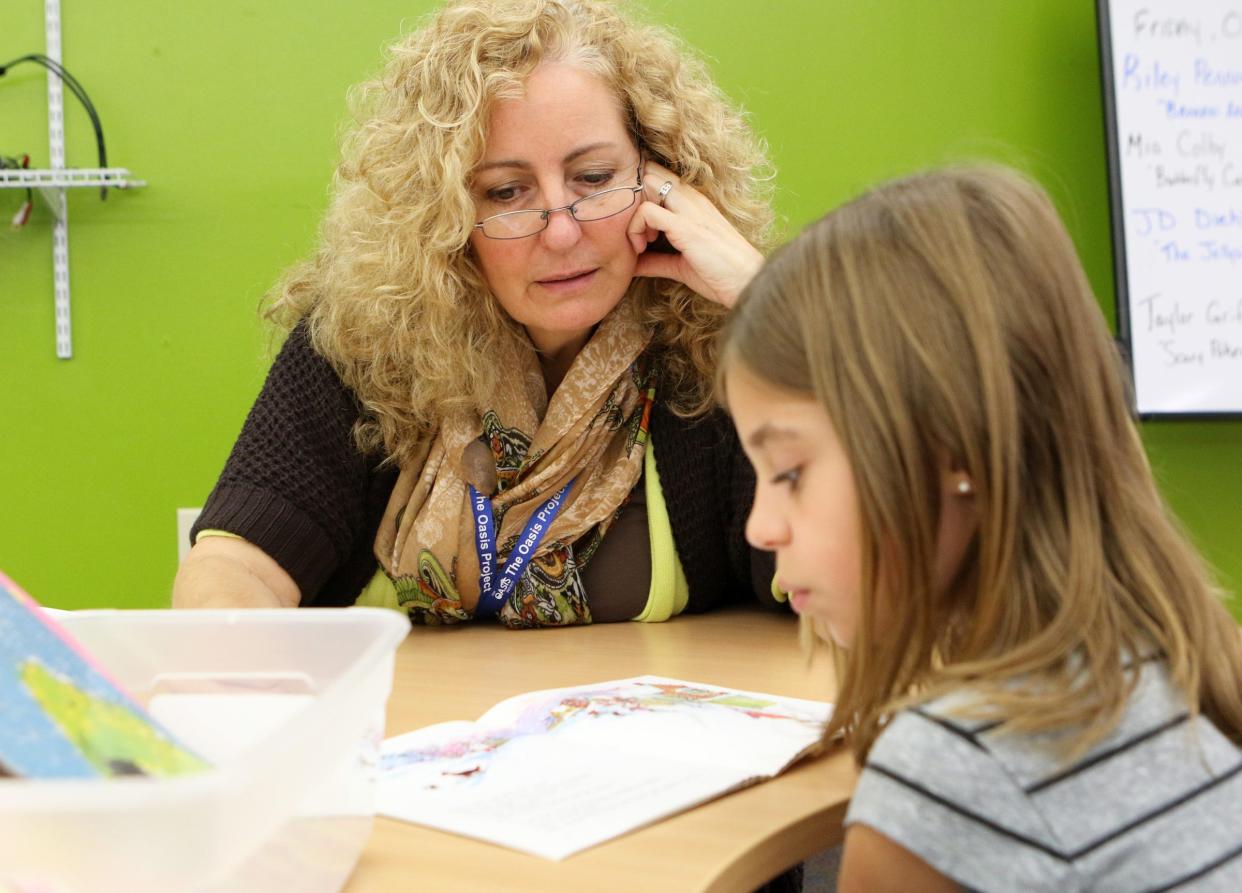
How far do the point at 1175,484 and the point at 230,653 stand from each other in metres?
1.69

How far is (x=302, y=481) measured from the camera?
141 cm

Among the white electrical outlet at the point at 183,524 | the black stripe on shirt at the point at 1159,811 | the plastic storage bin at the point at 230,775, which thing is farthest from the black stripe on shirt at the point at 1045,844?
the white electrical outlet at the point at 183,524

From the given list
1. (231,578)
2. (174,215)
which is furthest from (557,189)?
(174,215)

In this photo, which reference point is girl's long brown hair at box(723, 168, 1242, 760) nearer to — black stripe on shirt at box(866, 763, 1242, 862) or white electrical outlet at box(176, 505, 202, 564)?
black stripe on shirt at box(866, 763, 1242, 862)

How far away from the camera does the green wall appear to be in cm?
208

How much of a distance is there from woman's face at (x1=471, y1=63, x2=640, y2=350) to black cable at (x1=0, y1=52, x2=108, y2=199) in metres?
1.05

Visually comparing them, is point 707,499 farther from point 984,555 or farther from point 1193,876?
point 1193,876

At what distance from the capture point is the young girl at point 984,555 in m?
0.58

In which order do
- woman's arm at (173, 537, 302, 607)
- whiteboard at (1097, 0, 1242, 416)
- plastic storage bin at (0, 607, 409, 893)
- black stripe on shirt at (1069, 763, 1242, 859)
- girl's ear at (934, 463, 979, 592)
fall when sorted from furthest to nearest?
whiteboard at (1097, 0, 1242, 416) < woman's arm at (173, 537, 302, 607) < girl's ear at (934, 463, 979, 592) < black stripe on shirt at (1069, 763, 1242, 859) < plastic storage bin at (0, 607, 409, 893)

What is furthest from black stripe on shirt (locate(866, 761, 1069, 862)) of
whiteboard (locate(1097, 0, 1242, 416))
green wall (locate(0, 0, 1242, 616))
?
green wall (locate(0, 0, 1242, 616))

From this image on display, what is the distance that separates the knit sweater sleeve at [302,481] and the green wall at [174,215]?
68cm

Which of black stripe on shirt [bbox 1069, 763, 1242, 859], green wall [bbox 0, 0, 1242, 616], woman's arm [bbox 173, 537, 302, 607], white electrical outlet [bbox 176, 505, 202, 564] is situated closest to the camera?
black stripe on shirt [bbox 1069, 763, 1242, 859]

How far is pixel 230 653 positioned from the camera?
71 centimetres

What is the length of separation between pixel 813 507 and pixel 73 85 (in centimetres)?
193
